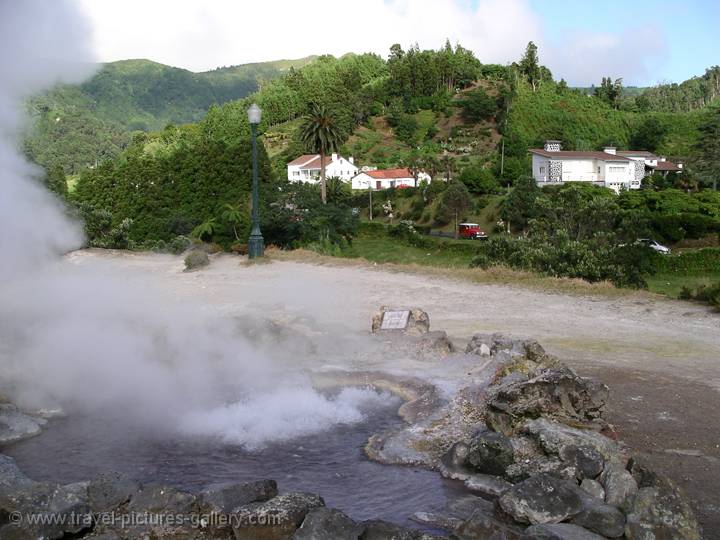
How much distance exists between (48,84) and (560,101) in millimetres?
101413

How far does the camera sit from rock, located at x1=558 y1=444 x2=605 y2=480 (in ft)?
19.8

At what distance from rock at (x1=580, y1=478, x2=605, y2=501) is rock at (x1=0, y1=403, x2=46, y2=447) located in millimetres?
5330

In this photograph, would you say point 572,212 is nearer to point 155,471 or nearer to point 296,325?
point 296,325

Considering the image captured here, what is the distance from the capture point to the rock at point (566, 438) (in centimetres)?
633

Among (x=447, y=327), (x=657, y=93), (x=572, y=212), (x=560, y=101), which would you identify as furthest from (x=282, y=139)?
(x=447, y=327)

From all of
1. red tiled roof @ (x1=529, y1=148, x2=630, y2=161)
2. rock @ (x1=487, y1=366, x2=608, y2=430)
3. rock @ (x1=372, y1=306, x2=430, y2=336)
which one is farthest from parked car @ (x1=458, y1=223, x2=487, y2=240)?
rock @ (x1=487, y1=366, x2=608, y2=430)

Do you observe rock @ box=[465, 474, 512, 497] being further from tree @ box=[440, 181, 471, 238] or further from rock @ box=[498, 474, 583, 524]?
tree @ box=[440, 181, 471, 238]

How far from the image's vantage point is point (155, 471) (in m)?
6.49

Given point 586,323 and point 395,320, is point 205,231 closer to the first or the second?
point 395,320

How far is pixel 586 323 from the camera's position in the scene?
1189 cm

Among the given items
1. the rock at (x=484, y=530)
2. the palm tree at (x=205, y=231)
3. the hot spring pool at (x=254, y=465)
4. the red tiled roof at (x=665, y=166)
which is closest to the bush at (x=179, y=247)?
the palm tree at (x=205, y=231)

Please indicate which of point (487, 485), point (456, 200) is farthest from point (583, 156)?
point (487, 485)

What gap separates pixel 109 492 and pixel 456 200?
51.5 meters

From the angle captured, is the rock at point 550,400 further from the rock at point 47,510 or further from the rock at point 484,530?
the rock at point 47,510
